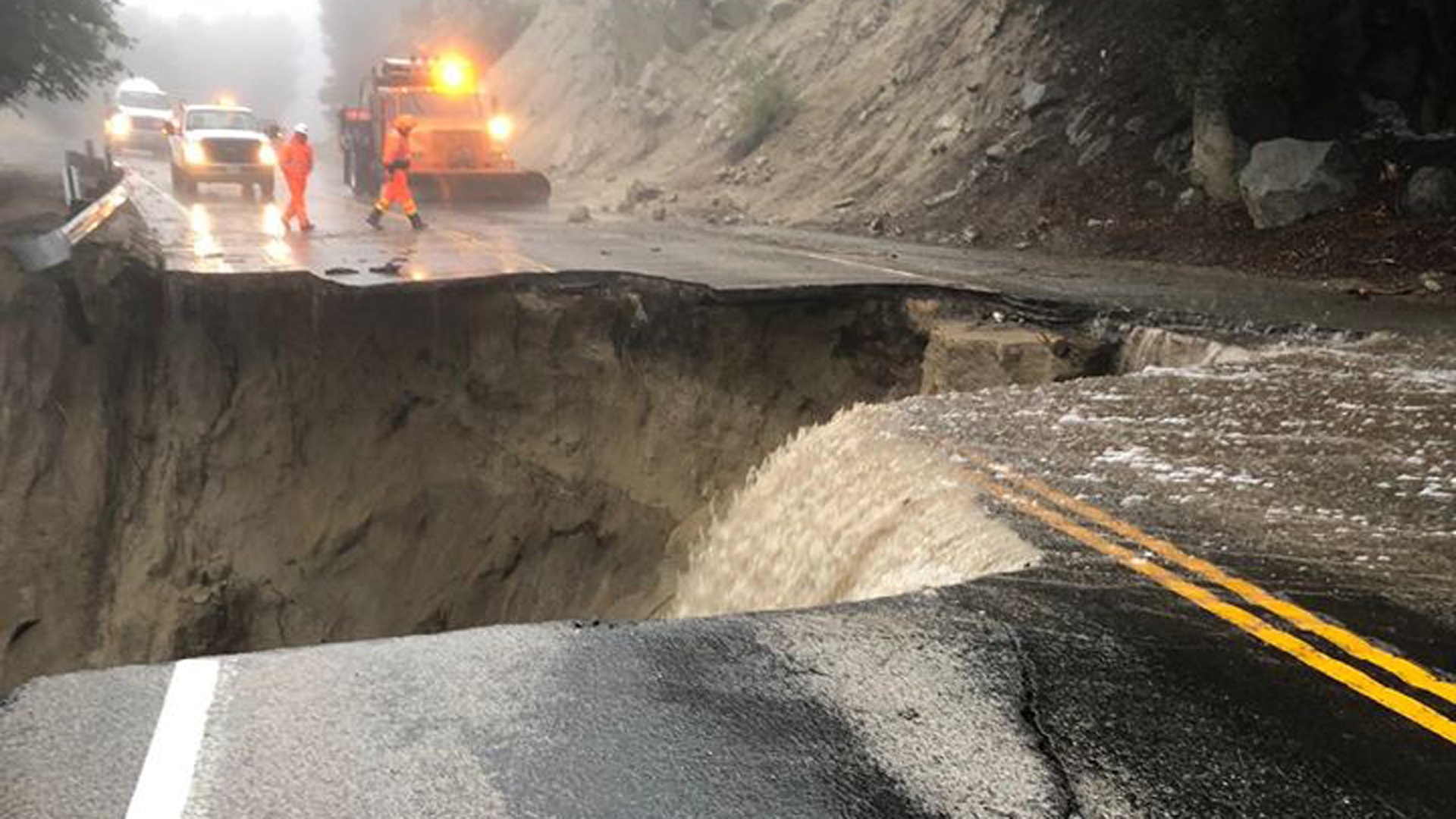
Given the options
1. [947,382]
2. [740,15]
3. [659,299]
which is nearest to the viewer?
[947,382]

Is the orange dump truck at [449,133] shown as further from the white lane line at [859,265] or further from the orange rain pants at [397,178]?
the white lane line at [859,265]

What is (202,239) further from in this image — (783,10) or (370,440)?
(783,10)

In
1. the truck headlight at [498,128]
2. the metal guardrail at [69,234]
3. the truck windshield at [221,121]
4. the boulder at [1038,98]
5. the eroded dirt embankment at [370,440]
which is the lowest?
the eroded dirt embankment at [370,440]

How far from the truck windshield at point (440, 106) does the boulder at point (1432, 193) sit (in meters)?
17.5

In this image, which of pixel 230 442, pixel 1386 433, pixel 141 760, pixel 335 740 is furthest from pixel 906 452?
pixel 230 442

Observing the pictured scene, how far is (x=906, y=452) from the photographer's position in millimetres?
5758

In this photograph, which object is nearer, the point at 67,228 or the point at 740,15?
the point at 67,228

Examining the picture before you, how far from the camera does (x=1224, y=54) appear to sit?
1411cm

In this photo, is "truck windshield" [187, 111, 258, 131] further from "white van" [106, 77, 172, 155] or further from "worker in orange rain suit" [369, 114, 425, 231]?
"white van" [106, 77, 172, 155]

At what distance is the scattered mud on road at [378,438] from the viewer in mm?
10602

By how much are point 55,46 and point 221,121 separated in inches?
247

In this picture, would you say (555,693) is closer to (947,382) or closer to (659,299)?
(947,382)

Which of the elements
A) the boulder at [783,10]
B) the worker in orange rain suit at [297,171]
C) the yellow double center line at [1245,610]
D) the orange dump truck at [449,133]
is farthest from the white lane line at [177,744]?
the boulder at [783,10]

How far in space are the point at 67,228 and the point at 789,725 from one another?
11262mm
